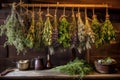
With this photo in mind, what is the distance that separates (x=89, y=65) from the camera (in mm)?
2590

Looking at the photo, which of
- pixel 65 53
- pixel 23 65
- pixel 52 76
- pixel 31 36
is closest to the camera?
pixel 52 76

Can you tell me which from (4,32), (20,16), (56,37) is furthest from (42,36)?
(4,32)

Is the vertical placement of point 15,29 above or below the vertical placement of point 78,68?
above

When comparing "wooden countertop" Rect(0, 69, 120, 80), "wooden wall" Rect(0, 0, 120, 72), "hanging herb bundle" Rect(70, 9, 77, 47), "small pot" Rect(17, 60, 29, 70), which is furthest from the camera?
"wooden wall" Rect(0, 0, 120, 72)

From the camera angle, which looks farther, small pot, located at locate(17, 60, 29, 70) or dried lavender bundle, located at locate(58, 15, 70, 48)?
small pot, located at locate(17, 60, 29, 70)

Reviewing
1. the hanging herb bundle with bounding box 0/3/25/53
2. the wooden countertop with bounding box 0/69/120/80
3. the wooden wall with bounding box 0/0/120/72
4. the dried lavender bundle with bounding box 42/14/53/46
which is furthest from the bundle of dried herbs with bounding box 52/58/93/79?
the hanging herb bundle with bounding box 0/3/25/53

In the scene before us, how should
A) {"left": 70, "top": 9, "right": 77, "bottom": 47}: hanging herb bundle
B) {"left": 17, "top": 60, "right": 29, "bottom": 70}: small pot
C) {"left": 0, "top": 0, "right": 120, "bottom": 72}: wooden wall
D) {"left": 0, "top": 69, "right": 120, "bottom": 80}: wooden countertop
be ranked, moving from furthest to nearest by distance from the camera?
{"left": 0, "top": 0, "right": 120, "bottom": 72}: wooden wall
{"left": 17, "top": 60, "right": 29, "bottom": 70}: small pot
{"left": 70, "top": 9, "right": 77, "bottom": 47}: hanging herb bundle
{"left": 0, "top": 69, "right": 120, "bottom": 80}: wooden countertop

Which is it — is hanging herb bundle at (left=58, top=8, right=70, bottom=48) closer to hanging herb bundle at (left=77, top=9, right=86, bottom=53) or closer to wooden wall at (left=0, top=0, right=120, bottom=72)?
hanging herb bundle at (left=77, top=9, right=86, bottom=53)

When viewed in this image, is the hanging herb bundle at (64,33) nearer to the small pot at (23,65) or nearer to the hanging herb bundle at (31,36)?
the hanging herb bundle at (31,36)

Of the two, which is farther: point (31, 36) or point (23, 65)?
point (23, 65)

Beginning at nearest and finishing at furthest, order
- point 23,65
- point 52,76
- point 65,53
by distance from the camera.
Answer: point 52,76, point 23,65, point 65,53

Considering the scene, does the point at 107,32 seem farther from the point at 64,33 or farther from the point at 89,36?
the point at 64,33

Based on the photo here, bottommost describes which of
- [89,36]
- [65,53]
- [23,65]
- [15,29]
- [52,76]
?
[52,76]

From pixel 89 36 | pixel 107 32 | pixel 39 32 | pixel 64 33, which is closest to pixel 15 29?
pixel 39 32
